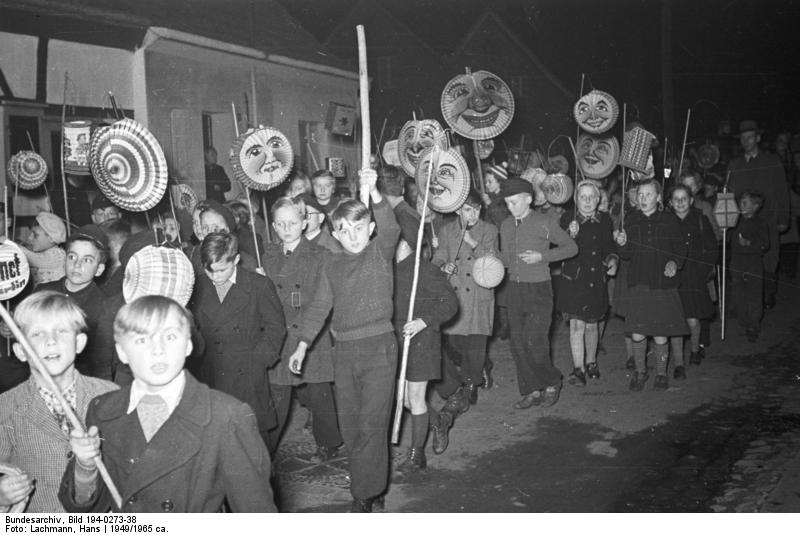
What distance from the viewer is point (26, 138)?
10.2m

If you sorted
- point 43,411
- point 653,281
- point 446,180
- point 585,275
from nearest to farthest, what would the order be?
point 43,411, point 446,180, point 653,281, point 585,275

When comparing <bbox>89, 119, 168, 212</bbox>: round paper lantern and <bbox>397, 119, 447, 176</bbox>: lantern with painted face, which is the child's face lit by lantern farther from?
<bbox>397, 119, 447, 176</bbox>: lantern with painted face

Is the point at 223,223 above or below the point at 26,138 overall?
below

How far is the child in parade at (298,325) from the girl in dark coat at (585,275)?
2.80 metres

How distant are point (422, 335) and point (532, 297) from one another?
1.68 meters

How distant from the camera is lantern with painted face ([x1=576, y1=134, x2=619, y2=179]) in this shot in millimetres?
10203

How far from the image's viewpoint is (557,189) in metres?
9.38

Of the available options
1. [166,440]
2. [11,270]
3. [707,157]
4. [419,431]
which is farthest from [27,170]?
[707,157]

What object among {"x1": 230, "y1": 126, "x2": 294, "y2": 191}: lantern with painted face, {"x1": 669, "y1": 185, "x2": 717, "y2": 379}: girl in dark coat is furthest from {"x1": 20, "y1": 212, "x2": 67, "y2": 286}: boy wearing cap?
{"x1": 669, "y1": 185, "x2": 717, "y2": 379}: girl in dark coat

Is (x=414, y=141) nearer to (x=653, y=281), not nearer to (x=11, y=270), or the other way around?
(x=653, y=281)

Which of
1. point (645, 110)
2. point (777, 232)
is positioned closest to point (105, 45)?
point (777, 232)
